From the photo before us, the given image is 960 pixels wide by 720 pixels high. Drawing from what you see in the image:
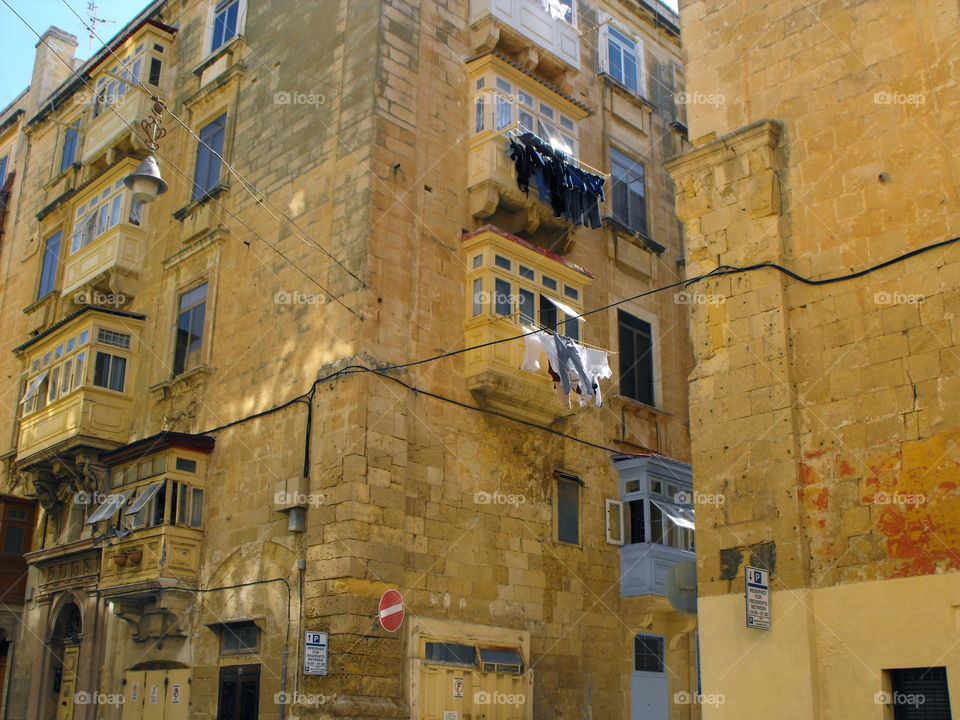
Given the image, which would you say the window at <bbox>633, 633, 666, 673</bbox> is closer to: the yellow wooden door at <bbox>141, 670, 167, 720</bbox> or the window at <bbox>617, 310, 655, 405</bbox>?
the window at <bbox>617, 310, 655, 405</bbox>

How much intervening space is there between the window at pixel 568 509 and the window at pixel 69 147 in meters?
16.1

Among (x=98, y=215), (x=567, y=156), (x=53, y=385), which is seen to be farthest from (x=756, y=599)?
(x=98, y=215)

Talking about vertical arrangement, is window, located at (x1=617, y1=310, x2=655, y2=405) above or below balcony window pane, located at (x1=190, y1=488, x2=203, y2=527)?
above

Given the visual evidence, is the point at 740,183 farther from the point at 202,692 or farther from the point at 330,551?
the point at 202,692

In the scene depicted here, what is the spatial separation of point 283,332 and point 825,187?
10249mm

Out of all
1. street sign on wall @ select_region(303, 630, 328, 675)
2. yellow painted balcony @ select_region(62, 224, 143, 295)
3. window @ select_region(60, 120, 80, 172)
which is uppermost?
window @ select_region(60, 120, 80, 172)

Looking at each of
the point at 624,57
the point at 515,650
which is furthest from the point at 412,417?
the point at 624,57

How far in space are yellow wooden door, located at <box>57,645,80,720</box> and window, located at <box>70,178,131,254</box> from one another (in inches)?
364

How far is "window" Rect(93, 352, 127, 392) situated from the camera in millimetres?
21516

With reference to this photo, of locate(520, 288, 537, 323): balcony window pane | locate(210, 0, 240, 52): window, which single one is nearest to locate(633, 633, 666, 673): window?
locate(520, 288, 537, 323): balcony window pane

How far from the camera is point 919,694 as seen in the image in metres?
9.22

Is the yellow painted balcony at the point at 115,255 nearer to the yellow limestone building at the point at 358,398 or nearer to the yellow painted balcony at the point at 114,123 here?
the yellow limestone building at the point at 358,398

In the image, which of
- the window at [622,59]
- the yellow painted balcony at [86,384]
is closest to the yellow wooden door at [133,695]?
the yellow painted balcony at [86,384]

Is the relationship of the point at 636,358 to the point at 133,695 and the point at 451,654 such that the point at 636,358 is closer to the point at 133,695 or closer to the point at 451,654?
the point at 451,654
